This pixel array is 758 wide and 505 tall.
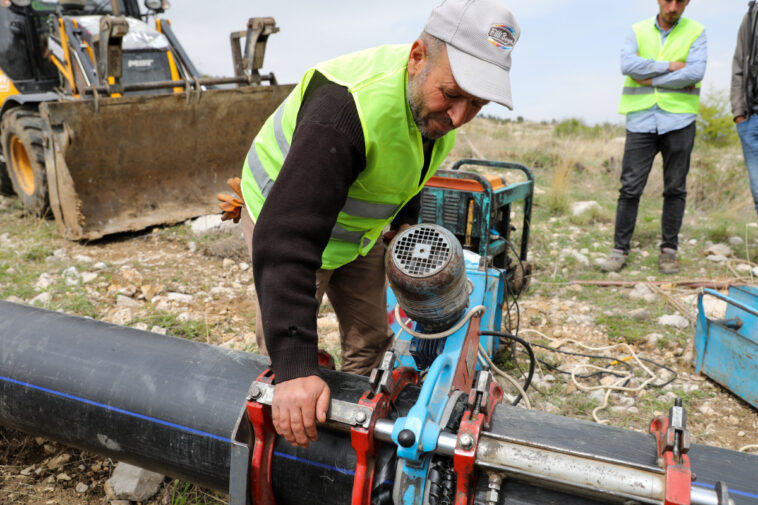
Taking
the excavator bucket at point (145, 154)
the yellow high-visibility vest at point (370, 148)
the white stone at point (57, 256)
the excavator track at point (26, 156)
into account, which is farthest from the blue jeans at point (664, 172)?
the excavator track at point (26, 156)

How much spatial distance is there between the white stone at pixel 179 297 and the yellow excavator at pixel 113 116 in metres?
1.38

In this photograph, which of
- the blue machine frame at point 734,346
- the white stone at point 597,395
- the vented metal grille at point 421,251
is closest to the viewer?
the vented metal grille at point 421,251

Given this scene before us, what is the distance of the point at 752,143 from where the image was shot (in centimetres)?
425

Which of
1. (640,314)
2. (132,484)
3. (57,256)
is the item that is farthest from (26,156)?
(640,314)

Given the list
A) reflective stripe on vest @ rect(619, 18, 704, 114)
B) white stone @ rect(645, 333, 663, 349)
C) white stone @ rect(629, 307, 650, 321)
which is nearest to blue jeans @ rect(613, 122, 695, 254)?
reflective stripe on vest @ rect(619, 18, 704, 114)

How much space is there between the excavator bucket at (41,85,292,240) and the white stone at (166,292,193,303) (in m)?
1.37

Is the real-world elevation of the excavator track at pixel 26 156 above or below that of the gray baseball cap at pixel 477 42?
below

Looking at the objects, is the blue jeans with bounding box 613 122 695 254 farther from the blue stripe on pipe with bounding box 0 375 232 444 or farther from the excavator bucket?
the blue stripe on pipe with bounding box 0 375 232 444

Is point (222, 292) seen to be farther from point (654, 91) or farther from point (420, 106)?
point (654, 91)

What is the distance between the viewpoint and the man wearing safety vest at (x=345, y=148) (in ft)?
4.27

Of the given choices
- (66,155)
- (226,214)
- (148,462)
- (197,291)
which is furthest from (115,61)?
(148,462)

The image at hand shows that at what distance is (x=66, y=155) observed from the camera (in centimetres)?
450

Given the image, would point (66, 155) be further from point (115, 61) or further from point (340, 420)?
point (340, 420)

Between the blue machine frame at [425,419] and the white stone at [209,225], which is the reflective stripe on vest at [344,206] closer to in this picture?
the blue machine frame at [425,419]
